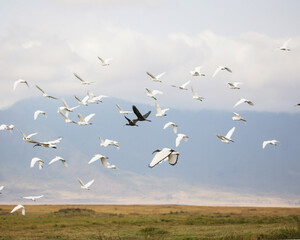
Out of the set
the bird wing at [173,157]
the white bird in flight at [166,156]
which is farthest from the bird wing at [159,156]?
the bird wing at [173,157]

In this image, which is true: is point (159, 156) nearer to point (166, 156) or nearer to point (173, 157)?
point (166, 156)

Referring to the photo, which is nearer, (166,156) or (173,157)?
(166,156)

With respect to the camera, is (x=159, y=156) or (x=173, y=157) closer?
(x=159, y=156)

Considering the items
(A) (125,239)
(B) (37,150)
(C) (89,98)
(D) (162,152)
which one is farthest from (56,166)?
(D) (162,152)

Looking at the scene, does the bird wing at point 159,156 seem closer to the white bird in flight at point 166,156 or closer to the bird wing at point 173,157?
the white bird in flight at point 166,156

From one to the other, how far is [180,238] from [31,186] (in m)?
130

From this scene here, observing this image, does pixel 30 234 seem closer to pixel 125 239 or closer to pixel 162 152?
pixel 125 239

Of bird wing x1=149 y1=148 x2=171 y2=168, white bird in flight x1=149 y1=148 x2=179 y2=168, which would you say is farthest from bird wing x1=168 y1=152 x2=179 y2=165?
bird wing x1=149 y1=148 x2=171 y2=168

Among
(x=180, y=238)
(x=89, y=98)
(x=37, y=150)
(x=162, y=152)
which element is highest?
(x=37, y=150)

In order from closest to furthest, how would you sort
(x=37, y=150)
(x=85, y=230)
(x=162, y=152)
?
(x=162, y=152), (x=85, y=230), (x=37, y=150)

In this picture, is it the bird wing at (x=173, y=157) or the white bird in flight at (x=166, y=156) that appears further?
the bird wing at (x=173, y=157)

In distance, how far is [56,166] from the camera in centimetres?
16900

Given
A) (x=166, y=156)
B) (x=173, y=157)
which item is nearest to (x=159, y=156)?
(x=166, y=156)

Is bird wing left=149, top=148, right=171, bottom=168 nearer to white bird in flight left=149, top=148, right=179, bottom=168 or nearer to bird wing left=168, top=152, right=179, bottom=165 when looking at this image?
white bird in flight left=149, top=148, right=179, bottom=168
